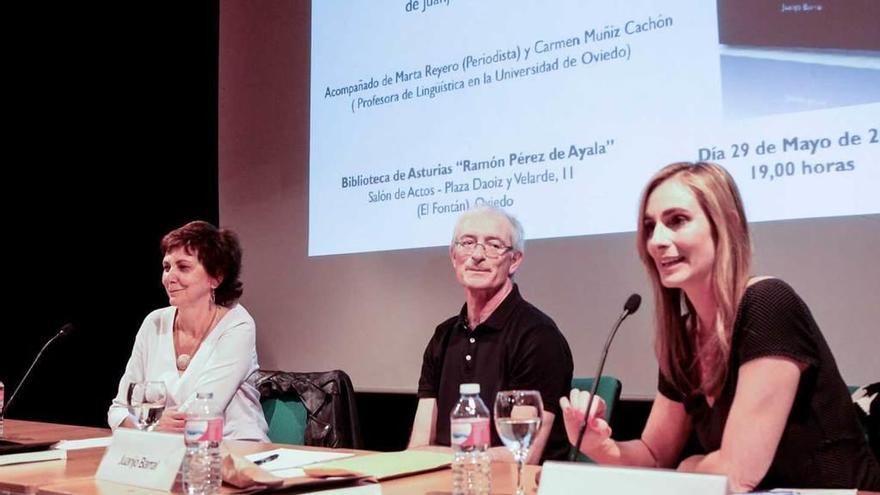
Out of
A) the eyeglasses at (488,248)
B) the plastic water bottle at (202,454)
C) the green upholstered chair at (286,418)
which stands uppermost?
the eyeglasses at (488,248)

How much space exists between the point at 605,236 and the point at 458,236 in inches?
31.0

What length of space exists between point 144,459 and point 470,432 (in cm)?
69

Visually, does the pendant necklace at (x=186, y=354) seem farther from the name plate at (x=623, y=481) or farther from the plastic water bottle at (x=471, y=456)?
the name plate at (x=623, y=481)

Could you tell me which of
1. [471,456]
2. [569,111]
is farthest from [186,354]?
[471,456]

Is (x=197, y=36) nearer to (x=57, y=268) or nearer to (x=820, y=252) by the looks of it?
(x=57, y=268)

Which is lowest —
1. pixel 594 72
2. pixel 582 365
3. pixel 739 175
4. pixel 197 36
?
pixel 582 365

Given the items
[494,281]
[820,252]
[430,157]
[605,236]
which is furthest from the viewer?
[430,157]

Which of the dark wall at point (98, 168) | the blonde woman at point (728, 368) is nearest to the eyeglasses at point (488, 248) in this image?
the blonde woman at point (728, 368)

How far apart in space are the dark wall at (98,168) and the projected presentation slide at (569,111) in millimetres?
1016

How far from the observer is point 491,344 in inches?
103

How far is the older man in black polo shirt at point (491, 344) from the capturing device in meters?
2.50

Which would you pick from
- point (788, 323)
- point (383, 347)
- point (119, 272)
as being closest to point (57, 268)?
point (119, 272)

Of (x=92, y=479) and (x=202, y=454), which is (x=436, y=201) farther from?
(x=202, y=454)

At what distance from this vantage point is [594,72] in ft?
10.8
